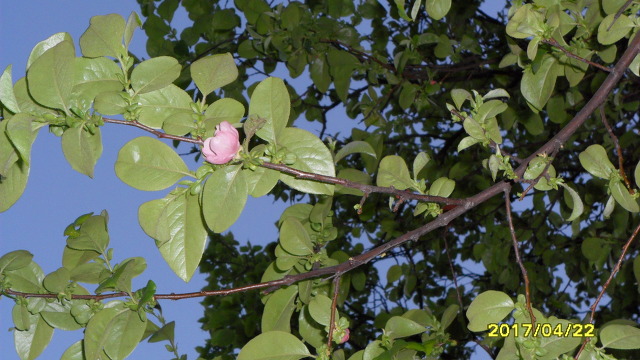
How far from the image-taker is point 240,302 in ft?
8.49

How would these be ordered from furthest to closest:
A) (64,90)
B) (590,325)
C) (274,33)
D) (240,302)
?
1. (240,302)
2. (274,33)
3. (590,325)
4. (64,90)

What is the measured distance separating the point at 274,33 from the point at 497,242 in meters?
1.19

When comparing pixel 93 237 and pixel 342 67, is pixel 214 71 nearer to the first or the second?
pixel 93 237

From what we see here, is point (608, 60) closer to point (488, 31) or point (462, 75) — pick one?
point (462, 75)

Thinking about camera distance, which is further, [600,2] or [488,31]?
[488,31]

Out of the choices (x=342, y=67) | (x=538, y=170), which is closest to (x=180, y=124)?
(x=538, y=170)

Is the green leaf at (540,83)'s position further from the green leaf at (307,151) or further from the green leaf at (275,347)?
the green leaf at (275,347)

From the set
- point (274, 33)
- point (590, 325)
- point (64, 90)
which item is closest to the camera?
point (64, 90)

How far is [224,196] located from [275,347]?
248mm

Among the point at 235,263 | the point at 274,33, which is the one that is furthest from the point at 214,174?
the point at 235,263

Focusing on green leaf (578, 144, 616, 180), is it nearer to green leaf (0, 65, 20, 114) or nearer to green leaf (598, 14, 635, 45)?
green leaf (598, 14, 635, 45)

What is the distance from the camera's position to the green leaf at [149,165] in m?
0.78

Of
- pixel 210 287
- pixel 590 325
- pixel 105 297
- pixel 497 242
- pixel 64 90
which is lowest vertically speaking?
pixel 590 325

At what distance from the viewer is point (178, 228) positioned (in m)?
0.79
